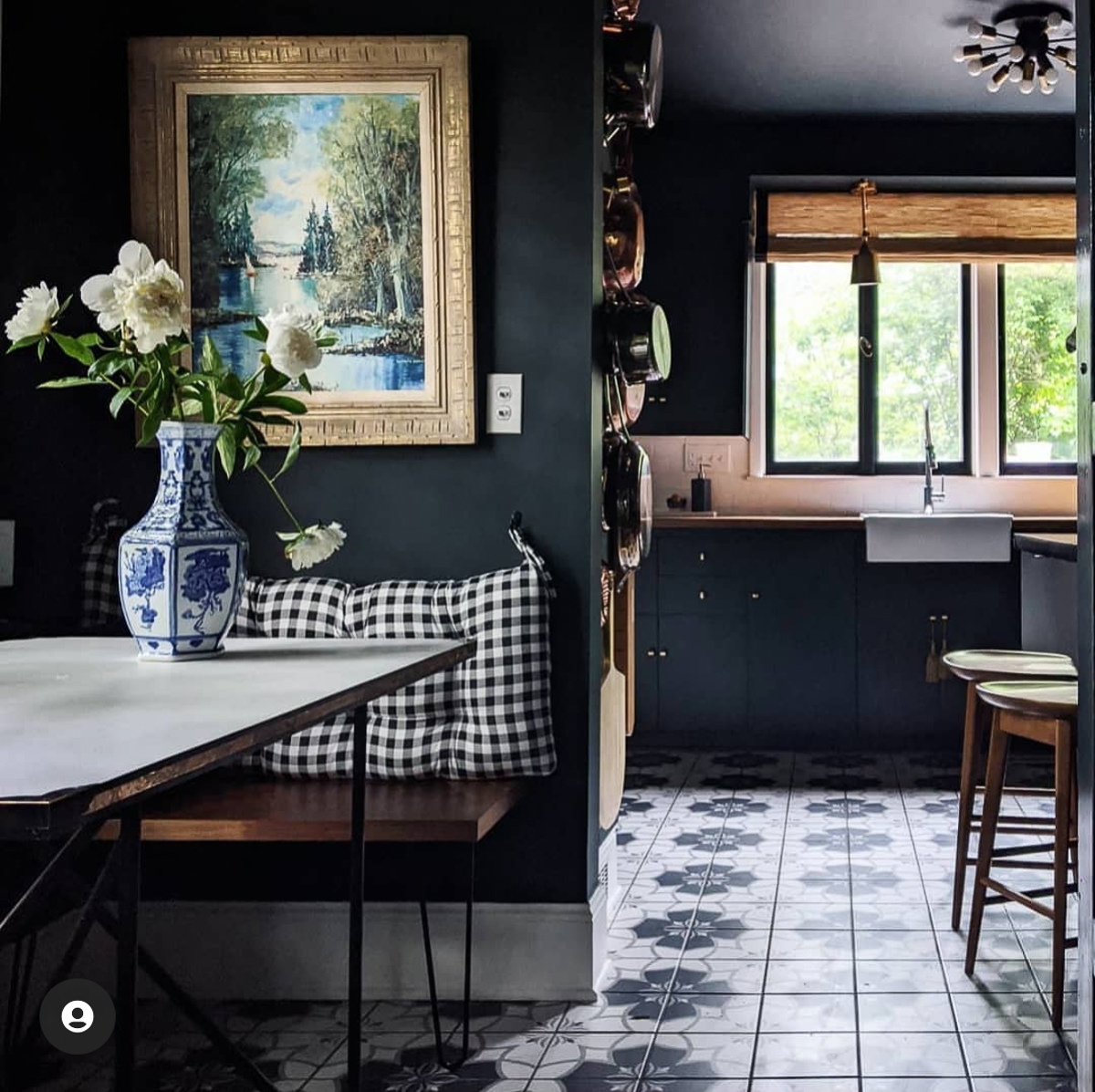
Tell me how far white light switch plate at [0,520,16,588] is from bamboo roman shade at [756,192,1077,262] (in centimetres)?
419

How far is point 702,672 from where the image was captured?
5.70 m

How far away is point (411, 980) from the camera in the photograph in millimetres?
2791

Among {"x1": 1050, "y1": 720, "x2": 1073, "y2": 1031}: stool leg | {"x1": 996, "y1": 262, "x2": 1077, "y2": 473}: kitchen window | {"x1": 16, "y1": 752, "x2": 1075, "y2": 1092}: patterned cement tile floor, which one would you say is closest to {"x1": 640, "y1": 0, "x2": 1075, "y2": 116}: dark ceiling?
{"x1": 996, "y1": 262, "x2": 1077, "y2": 473}: kitchen window

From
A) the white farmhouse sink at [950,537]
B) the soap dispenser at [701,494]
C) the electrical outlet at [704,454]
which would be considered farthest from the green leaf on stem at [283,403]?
the electrical outlet at [704,454]

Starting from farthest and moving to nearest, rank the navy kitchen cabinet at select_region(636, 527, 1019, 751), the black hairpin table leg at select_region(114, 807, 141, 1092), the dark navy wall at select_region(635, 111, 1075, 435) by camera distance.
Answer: the dark navy wall at select_region(635, 111, 1075, 435) → the navy kitchen cabinet at select_region(636, 527, 1019, 751) → the black hairpin table leg at select_region(114, 807, 141, 1092)

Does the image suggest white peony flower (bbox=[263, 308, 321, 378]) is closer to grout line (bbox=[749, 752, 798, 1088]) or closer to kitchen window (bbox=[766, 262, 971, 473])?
grout line (bbox=[749, 752, 798, 1088])

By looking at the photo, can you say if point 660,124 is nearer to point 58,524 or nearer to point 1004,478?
point 1004,478

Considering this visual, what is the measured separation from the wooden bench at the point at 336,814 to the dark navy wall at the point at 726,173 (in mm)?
3834

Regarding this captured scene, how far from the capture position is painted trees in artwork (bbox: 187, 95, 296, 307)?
2.83m

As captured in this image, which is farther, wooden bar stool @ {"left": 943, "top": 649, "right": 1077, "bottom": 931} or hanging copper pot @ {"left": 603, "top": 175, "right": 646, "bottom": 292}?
hanging copper pot @ {"left": 603, "top": 175, "right": 646, "bottom": 292}

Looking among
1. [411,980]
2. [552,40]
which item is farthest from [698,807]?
[552,40]

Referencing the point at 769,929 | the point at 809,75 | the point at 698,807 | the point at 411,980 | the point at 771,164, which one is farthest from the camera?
the point at 771,164

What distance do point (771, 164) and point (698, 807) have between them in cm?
304

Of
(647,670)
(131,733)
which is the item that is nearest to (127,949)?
(131,733)
